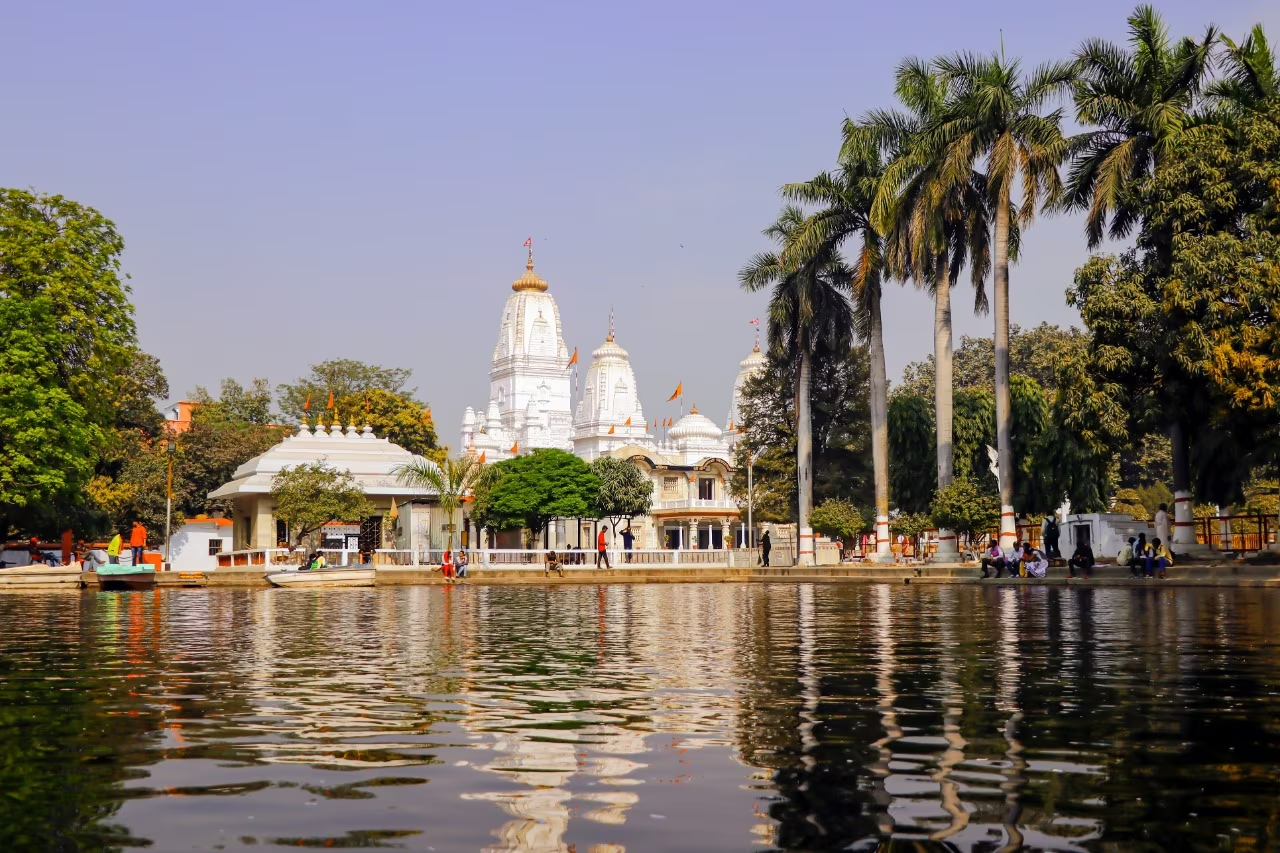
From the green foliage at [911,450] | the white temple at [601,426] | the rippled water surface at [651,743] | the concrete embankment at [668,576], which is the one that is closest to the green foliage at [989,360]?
the white temple at [601,426]

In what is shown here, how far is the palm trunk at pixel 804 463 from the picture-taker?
166 ft

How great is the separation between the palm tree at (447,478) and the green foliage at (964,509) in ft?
62.8

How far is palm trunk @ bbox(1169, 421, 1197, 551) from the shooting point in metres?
36.1

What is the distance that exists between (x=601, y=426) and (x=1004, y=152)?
71.9 meters

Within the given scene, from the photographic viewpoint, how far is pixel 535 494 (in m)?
63.5

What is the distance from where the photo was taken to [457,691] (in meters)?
10.1

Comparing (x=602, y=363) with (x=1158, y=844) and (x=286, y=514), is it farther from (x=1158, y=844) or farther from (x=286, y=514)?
(x=1158, y=844)

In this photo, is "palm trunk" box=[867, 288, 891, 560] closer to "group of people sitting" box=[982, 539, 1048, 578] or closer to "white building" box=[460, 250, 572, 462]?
"group of people sitting" box=[982, 539, 1048, 578]

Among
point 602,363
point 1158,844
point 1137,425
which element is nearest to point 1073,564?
point 1137,425

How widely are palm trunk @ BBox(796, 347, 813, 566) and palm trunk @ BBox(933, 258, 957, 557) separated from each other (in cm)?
676

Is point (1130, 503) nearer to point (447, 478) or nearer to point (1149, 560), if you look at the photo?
point (447, 478)

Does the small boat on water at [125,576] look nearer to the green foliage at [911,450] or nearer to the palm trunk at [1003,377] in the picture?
the palm trunk at [1003,377]

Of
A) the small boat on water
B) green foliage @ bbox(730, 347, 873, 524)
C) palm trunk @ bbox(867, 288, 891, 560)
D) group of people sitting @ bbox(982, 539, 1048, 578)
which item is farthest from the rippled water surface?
green foliage @ bbox(730, 347, 873, 524)

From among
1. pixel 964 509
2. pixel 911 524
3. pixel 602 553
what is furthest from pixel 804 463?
pixel 964 509
